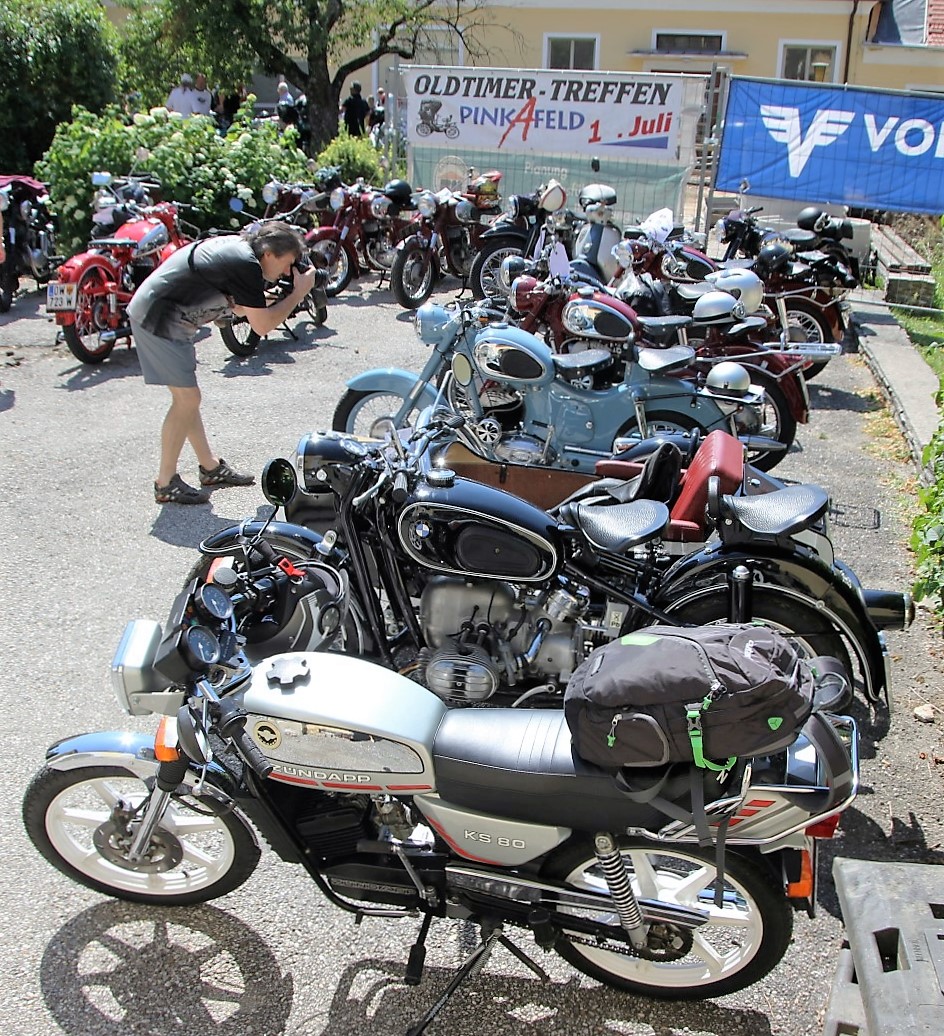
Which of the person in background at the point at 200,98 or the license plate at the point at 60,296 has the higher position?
the person in background at the point at 200,98

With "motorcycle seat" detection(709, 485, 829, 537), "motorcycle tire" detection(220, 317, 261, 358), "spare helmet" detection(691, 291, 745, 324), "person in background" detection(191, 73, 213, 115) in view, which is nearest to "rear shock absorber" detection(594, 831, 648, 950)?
"motorcycle seat" detection(709, 485, 829, 537)

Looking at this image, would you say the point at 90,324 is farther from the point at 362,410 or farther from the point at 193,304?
the point at 362,410

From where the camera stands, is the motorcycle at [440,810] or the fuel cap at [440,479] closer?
the motorcycle at [440,810]

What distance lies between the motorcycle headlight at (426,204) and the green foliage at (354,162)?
335cm

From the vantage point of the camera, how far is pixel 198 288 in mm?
5609

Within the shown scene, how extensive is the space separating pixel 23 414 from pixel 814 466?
560 centimetres

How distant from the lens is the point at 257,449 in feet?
22.1

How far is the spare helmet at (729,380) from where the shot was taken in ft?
18.2

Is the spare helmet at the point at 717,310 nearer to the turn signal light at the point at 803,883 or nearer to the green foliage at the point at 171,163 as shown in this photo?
the turn signal light at the point at 803,883

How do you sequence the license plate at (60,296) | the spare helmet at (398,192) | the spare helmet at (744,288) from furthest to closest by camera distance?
the spare helmet at (398,192) < the license plate at (60,296) < the spare helmet at (744,288)

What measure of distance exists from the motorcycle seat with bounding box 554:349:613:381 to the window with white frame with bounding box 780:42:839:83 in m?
22.3

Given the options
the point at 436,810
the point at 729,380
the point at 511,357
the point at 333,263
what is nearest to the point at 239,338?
the point at 333,263

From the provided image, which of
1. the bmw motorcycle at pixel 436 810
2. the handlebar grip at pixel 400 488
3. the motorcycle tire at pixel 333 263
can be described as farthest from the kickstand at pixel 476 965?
the motorcycle tire at pixel 333 263

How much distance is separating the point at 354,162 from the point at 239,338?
5.86m
